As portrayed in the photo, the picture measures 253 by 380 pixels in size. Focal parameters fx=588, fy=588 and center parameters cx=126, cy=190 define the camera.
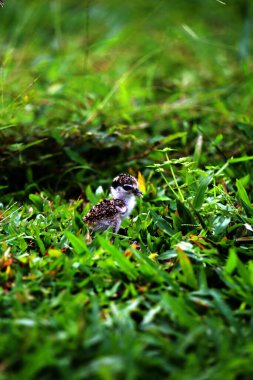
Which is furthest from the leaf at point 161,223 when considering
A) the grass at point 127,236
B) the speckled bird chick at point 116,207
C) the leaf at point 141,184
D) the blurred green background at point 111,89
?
the blurred green background at point 111,89

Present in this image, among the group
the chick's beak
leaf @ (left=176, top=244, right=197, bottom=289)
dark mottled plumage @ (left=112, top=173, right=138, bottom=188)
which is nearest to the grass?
leaf @ (left=176, top=244, right=197, bottom=289)

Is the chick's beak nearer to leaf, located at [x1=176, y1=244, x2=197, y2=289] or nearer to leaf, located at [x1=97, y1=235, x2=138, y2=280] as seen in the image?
leaf, located at [x1=97, y1=235, x2=138, y2=280]

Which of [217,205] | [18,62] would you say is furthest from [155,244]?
[18,62]

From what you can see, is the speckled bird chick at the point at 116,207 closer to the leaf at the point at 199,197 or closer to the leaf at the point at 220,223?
the leaf at the point at 199,197

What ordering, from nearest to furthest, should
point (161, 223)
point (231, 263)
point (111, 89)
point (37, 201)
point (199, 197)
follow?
point (231, 263)
point (161, 223)
point (199, 197)
point (37, 201)
point (111, 89)

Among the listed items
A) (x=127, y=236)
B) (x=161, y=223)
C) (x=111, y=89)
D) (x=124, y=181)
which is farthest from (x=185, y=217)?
(x=111, y=89)

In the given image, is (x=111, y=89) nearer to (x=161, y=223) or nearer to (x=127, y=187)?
(x=127, y=187)
